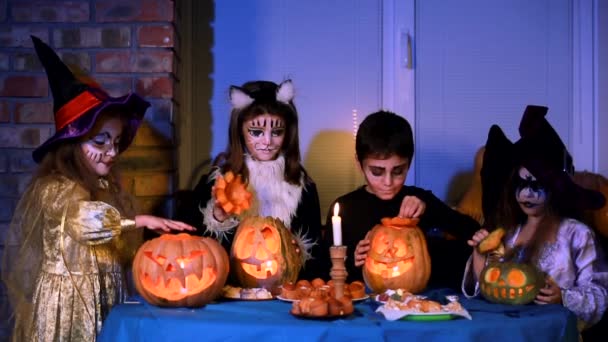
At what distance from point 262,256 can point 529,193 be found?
111cm

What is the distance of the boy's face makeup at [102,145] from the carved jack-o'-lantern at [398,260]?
113 centimetres

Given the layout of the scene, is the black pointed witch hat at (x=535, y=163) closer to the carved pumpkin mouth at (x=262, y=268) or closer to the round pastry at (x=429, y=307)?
the round pastry at (x=429, y=307)

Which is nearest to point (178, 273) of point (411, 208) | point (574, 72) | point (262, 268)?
point (262, 268)

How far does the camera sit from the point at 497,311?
7.64ft

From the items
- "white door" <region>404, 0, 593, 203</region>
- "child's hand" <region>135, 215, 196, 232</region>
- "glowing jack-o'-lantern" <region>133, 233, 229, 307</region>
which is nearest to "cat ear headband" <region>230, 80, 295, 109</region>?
"child's hand" <region>135, 215, 196, 232</region>

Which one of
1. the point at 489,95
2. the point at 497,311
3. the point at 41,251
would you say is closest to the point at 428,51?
the point at 489,95

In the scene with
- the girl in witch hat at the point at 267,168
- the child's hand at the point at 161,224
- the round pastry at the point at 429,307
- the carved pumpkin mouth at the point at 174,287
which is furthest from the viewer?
the girl in witch hat at the point at 267,168

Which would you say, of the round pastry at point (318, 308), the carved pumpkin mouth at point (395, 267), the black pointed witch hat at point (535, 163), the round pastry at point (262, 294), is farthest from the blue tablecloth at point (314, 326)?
the black pointed witch hat at point (535, 163)

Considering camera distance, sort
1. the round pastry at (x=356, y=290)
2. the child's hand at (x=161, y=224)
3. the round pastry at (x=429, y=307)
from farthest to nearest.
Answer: the child's hand at (x=161, y=224)
the round pastry at (x=356, y=290)
the round pastry at (x=429, y=307)

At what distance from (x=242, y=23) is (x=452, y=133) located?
1.38 m

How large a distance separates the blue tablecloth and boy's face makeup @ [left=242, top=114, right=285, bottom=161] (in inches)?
38.7

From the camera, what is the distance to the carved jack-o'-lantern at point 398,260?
102 inches

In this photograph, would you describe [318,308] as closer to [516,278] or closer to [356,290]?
[356,290]

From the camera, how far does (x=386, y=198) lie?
3.24 m
